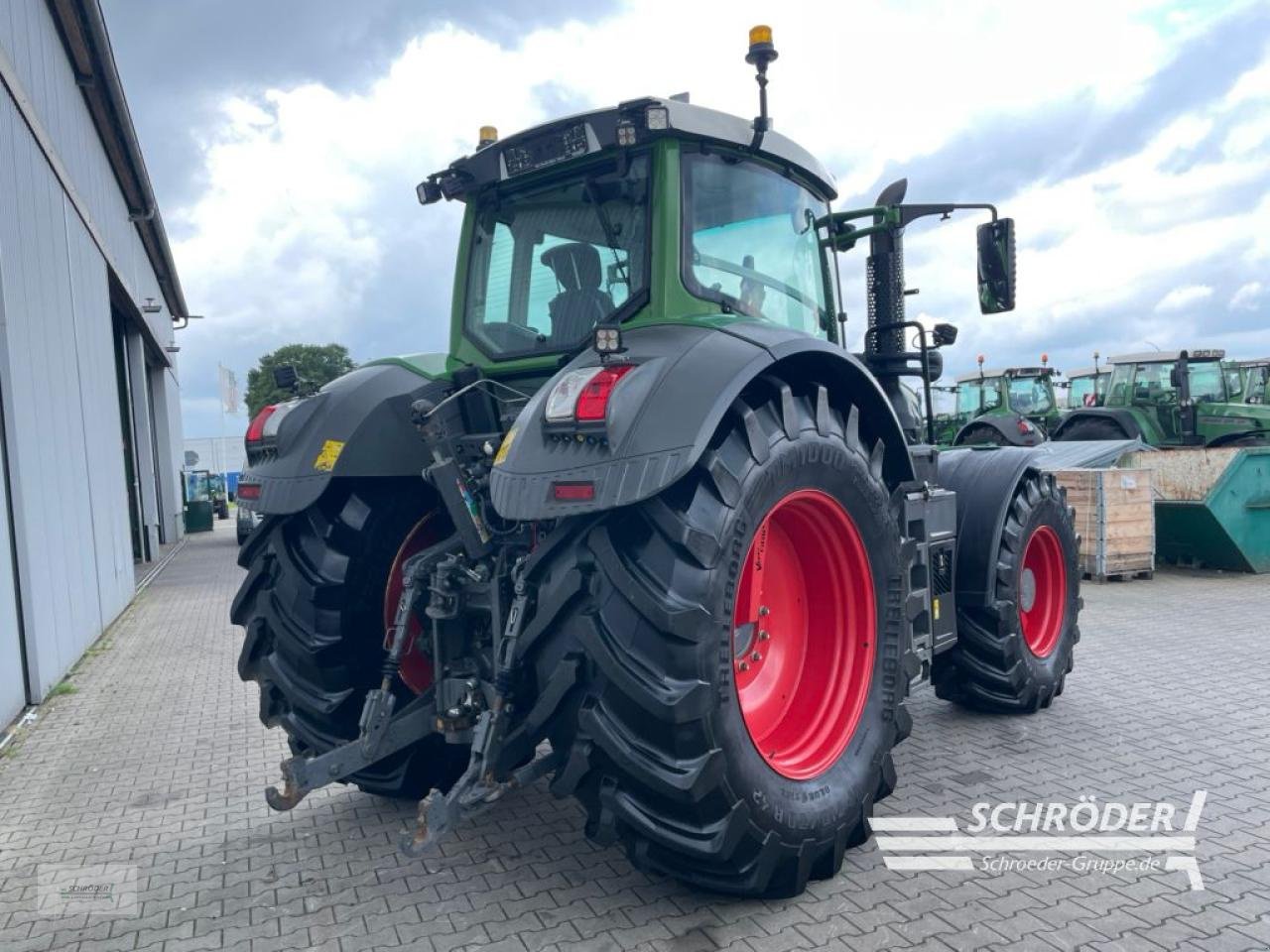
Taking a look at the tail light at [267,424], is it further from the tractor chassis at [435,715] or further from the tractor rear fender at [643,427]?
the tractor rear fender at [643,427]

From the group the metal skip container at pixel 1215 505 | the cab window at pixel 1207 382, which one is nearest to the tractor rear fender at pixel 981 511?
the metal skip container at pixel 1215 505

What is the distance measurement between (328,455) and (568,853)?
1.70m

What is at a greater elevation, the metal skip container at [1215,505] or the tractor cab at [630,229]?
the tractor cab at [630,229]

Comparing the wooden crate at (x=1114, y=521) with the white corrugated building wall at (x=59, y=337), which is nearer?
the white corrugated building wall at (x=59, y=337)

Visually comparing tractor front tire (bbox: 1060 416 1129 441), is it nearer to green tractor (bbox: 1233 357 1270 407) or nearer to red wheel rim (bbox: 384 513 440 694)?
green tractor (bbox: 1233 357 1270 407)

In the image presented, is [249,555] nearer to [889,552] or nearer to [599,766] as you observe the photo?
[599,766]

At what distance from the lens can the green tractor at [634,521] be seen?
2.44m

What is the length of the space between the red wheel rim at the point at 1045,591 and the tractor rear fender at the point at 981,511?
20.5 inches

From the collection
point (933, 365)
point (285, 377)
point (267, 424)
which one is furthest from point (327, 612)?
point (933, 365)

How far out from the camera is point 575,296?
340 cm

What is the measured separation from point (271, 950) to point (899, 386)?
136 inches

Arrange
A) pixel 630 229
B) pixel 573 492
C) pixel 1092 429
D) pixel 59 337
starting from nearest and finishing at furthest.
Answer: pixel 573 492 < pixel 630 229 < pixel 59 337 < pixel 1092 429

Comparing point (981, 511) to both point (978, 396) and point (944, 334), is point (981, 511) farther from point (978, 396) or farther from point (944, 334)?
point (978, 396)

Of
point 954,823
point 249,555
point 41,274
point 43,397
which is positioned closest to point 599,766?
point 954,823
